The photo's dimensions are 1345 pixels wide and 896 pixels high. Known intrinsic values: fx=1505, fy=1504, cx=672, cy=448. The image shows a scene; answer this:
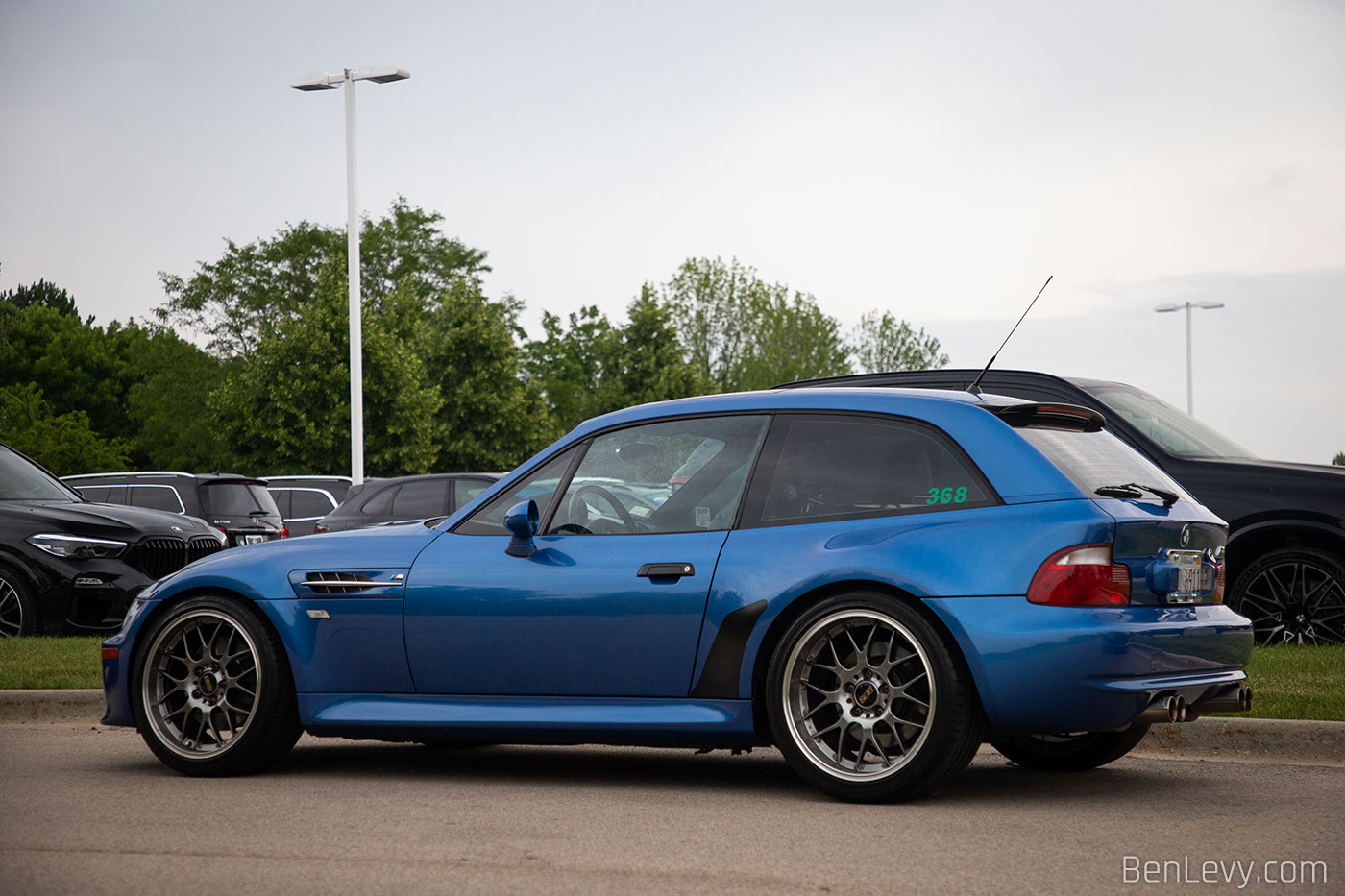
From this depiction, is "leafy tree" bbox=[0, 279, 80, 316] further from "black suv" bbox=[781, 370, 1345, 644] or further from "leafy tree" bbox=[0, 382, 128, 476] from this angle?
"black suv" bbox=[781, 370, 1345, 644]

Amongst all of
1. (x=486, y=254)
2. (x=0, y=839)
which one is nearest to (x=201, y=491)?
(x=0, y=839)

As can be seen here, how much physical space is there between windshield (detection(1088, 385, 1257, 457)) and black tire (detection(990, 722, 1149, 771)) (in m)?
3.87

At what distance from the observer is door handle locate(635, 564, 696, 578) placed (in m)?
5.82

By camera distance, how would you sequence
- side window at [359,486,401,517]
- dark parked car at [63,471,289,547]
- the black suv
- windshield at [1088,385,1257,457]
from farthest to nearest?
side window at [359,486,401,517], dark parked car at [63,471,289,547], windshield at [1088,385,1257,457], the black suv

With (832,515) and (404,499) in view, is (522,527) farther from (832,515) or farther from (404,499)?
(404,499)

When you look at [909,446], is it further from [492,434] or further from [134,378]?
[134,378]

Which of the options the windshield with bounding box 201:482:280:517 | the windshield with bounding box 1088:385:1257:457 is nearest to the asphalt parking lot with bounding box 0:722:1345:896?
the windshield with bounding box 1088:385:1257:457

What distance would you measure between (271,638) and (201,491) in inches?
535

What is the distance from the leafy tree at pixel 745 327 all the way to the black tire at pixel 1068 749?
185 feet

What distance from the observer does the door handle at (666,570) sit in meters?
5.82

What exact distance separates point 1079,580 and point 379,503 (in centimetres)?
1604

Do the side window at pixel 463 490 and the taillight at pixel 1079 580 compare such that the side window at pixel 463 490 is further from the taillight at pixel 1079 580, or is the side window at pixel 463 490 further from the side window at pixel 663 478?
the taillight at pixel 1079 580

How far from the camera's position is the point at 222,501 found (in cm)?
1922

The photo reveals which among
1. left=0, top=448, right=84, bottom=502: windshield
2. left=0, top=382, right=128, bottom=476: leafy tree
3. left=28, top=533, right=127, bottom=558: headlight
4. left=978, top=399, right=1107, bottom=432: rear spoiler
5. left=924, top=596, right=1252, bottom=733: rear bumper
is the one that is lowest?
left=924, top=596, right=1252, bottom=733: rear bumper
